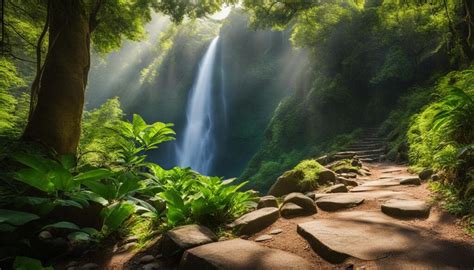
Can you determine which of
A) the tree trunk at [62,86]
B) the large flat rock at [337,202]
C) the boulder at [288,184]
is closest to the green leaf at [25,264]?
the tree trunk at [62,86]

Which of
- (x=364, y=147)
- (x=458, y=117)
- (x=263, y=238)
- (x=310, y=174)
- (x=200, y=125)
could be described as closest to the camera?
(x=263, y=238)

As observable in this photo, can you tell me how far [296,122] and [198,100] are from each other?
1474 centimetres

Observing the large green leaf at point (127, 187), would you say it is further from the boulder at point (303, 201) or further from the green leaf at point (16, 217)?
the boulder at point (303, 201)

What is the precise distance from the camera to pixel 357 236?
1967 mm

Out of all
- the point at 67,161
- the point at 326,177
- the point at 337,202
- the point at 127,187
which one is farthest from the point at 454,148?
the point at 67,161

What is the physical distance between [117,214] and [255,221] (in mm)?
1299

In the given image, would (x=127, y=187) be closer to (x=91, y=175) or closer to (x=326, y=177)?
(x=91, y=175)

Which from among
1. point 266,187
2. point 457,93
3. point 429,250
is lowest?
point 266,187

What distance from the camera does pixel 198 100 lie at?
98.7 ft

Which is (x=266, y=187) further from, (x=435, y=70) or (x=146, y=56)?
(x=146, y=56)

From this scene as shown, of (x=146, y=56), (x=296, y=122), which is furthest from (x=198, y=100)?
(x=146, y=56)

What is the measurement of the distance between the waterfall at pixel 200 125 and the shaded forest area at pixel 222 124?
1.37m

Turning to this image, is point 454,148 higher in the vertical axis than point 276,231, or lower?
higher

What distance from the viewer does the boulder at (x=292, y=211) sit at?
2799 millimetres
